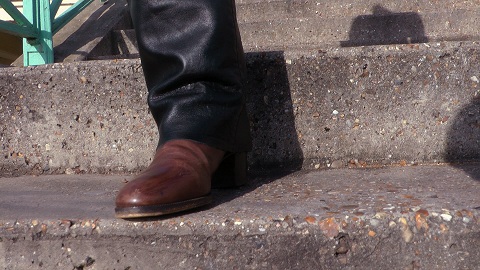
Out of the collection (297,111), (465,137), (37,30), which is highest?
(37,30)

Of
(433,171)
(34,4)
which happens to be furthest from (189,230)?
(34,4)

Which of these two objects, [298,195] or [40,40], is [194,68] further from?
[40,40]

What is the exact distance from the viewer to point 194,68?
4.11ft

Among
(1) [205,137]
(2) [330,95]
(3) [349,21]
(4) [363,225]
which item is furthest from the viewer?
(3) [349,21]

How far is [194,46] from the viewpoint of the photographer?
1254 millimetres

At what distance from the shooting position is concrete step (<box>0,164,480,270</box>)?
3.27 ft

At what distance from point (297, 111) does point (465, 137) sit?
0.43 meters

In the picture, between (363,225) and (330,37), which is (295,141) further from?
(330,37)

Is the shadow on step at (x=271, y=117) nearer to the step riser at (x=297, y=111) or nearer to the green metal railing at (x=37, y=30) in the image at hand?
the step riser at (x=297, y=111)

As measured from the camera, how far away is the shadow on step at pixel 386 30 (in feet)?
8.34

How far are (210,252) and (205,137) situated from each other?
0.29 metres

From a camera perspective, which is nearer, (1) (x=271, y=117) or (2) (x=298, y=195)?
(2) (x=298, y=195)

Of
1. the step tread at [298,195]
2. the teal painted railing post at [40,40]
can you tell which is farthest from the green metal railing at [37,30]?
the step tread at [298,195]

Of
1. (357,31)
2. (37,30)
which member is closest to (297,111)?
(357,31)
